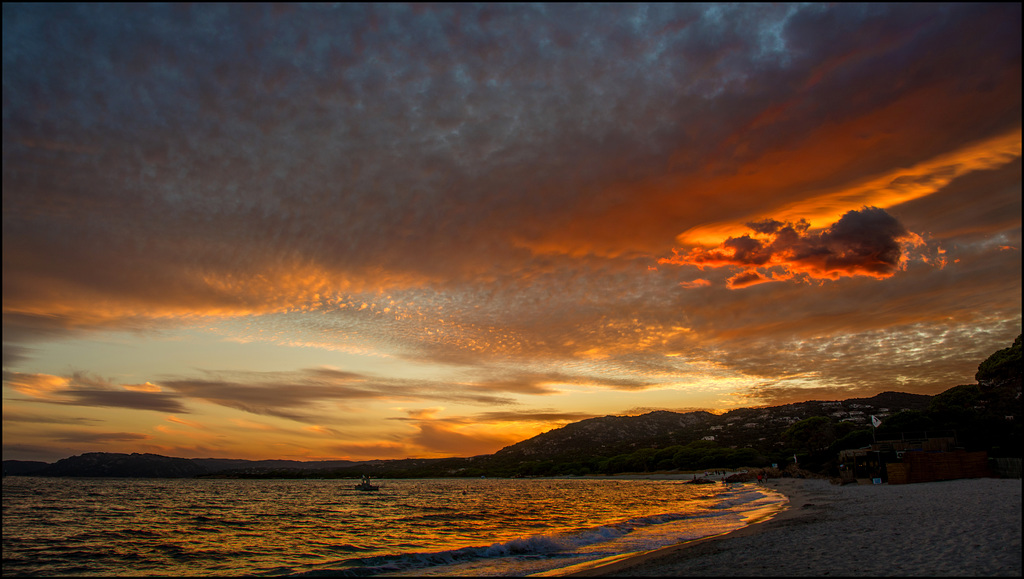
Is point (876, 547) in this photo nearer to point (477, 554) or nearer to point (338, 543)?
point (477, 554)

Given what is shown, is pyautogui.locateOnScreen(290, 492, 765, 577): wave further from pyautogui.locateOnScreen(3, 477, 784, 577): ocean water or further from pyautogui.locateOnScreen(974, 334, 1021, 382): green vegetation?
pyautogui.locateOnScreen(974, 334, 1021, 382): green vegetation

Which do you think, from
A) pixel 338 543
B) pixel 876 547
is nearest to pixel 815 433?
pixel 876 547

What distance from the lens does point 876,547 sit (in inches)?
→ 596

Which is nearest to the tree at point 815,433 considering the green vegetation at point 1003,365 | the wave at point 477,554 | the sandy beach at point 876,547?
the green vegetation at point 1003,365

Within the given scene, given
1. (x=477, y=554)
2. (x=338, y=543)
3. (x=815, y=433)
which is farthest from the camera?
(x=815, y=433)

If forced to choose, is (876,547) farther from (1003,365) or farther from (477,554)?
(1003,365)

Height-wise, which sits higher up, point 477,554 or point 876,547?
point 876,547

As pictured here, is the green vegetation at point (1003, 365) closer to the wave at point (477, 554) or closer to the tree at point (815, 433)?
the tree at point (815, 433)

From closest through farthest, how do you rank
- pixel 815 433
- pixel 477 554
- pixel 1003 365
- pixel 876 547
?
1. pixel 876 547
2. pixel 477 554
3. pixel 1003 365
4. pixel 815 433

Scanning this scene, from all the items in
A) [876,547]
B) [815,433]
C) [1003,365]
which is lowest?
[815,433]

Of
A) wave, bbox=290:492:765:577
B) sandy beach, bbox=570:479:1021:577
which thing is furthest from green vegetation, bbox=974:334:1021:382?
wave, bbox=290:492:765:577

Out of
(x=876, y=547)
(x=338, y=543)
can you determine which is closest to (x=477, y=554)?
(x=338, y=543)

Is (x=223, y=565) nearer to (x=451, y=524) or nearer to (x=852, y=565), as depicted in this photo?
(x=451, y=524)

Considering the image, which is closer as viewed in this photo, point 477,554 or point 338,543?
point 477,554
